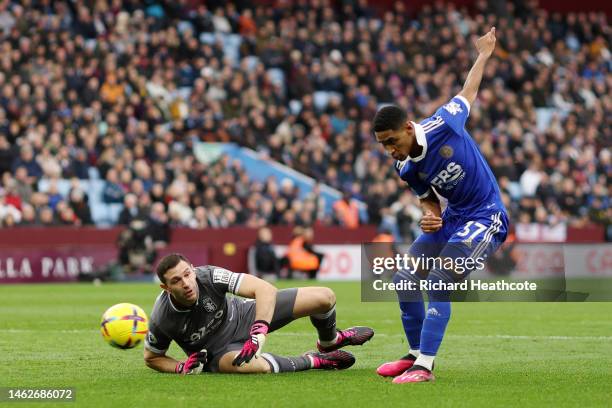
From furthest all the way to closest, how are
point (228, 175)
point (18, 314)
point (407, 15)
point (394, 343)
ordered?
point (407, 15) < point (228, 175) < point (18, 314) < point (394, 343)

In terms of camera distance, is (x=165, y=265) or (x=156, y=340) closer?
(x=165, y=265)

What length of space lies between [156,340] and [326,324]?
4.65 ft

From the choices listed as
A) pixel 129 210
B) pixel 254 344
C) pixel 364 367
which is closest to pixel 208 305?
pixel 254 344

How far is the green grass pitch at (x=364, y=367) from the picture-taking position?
7.92 meters

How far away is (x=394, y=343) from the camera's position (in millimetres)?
12297

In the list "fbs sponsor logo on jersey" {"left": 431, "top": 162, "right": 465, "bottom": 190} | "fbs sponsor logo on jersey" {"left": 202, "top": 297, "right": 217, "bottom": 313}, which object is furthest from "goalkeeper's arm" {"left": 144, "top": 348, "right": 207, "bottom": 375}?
"fbs sponsor logo on jersey" {"left": 431, "top": 162, "right": 465, "bottom": 190}

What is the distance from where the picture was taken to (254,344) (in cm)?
848

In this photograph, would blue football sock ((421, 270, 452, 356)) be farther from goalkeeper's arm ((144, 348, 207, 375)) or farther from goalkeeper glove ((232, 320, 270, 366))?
goalkeeper's arm ((144, 348, 207, 375))

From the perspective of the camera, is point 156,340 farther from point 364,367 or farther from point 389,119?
point 389,119

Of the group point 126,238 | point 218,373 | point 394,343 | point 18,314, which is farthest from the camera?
point 126,238

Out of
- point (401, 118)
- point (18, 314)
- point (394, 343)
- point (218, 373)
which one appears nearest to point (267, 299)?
point (218, 373)

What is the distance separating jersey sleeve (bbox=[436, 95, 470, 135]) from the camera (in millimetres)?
9102

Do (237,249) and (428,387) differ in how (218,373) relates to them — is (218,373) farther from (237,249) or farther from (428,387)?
(237,249)

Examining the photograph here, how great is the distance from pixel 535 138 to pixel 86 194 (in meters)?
13.5
